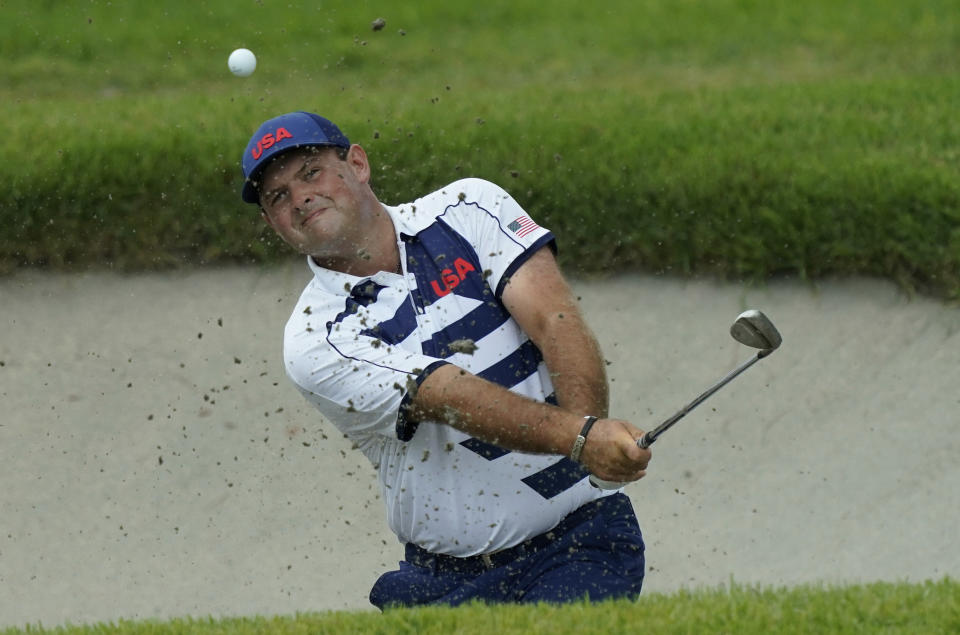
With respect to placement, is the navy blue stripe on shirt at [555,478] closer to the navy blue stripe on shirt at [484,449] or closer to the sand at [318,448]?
the navy blue stripe on shirt at [484,449]

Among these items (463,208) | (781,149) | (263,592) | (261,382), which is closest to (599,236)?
(781,149)

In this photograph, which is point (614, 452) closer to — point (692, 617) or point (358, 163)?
point (692, 617)

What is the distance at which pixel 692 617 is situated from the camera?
10.3 ft

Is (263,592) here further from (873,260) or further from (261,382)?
(873,260)

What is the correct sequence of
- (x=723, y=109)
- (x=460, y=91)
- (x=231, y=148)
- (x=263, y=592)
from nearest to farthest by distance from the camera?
(x=263, y=592) → (x=231, y=148) → (x=723, y=109) → (x=460, y=91)

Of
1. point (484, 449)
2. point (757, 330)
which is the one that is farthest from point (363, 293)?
point (757, 330)

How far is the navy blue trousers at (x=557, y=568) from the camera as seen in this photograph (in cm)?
370

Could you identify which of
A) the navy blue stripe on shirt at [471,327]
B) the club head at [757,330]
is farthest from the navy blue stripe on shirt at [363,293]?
the club head at [757,330]

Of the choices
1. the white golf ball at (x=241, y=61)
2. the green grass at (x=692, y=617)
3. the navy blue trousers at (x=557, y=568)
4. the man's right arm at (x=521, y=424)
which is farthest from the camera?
the white golf ball at (x=241, y=61)

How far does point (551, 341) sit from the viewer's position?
350 centimetres

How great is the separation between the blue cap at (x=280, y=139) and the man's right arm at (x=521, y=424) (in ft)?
2.37

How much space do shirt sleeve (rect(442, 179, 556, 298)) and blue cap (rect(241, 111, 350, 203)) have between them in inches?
13.7

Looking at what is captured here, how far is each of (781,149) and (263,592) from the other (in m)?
2.83

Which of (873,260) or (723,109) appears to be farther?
(723,109)
